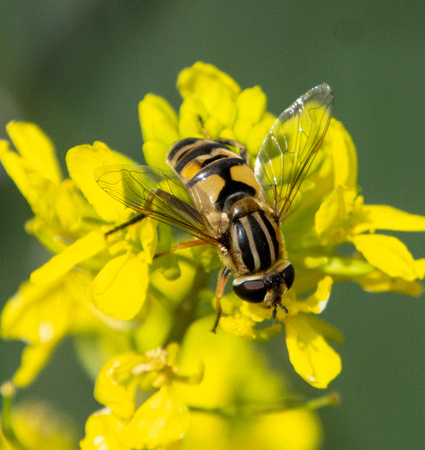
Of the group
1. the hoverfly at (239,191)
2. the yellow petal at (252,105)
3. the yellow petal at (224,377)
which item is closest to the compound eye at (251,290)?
the hoverfly at (239,191)

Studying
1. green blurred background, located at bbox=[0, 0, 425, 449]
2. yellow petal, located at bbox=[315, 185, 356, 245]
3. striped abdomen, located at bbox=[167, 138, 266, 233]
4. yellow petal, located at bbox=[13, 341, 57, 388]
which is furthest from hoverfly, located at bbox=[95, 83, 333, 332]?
green blurred background, located at bbox=[0, 0, 425, 449]

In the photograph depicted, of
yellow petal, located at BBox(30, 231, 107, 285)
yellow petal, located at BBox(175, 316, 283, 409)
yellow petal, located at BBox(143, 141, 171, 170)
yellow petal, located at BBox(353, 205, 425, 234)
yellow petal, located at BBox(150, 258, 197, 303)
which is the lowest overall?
yellow petal, located at BBox(175, 316, 283, 409)

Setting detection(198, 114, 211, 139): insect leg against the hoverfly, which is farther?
detection(198, 114, 211, 139): insect leg

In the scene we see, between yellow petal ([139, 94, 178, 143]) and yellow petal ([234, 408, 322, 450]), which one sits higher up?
yellow petal ([139, 94, 178, 143])

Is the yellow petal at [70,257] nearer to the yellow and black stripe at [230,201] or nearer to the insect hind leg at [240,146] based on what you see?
the yellow and black stripe at [230,201]

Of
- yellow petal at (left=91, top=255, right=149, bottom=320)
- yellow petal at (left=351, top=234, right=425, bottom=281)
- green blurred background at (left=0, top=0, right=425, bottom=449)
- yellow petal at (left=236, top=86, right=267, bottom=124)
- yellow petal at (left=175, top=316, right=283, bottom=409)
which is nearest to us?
yellow petal at (left=91, top=255, right=149, bottom=320)

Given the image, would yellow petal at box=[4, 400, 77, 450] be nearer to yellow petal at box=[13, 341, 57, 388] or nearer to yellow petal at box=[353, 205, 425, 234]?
yellow petal at box=[13, 341, 57, 388]
